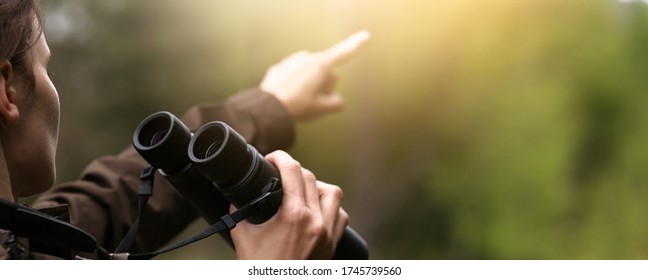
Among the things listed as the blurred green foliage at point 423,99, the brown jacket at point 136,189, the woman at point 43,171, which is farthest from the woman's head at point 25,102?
the blurred green foliage at point 423,99

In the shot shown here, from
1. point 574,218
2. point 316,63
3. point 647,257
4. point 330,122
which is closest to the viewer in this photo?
point 316,63

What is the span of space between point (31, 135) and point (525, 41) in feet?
4.20

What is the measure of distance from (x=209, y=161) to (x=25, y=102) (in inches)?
7.3

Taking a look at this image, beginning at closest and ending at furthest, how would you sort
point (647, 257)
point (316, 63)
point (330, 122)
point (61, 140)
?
1. point (316, 63)
2. point (647, 257)
3. point (61, 140)
4. point (330, 122)

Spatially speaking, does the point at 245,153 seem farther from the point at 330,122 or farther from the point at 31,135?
the point at 330,122

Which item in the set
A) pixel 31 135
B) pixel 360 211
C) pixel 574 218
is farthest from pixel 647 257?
pixel 31 135

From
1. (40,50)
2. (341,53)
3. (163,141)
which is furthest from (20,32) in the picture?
(341,53)

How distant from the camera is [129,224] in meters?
0.85

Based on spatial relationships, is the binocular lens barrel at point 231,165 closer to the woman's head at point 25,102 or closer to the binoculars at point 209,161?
the binoculars at point 209,161

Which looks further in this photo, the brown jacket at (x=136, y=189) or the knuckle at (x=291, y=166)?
the brown jacket at (x=136, y=189)

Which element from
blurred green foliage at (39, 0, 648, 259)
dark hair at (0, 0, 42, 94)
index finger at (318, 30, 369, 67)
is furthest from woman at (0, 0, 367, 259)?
blurred green foliage at (39, 0, 648, 259)

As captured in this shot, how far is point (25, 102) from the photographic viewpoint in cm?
64

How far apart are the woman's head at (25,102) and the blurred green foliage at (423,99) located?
41.4 inches

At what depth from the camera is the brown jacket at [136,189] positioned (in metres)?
0.83
